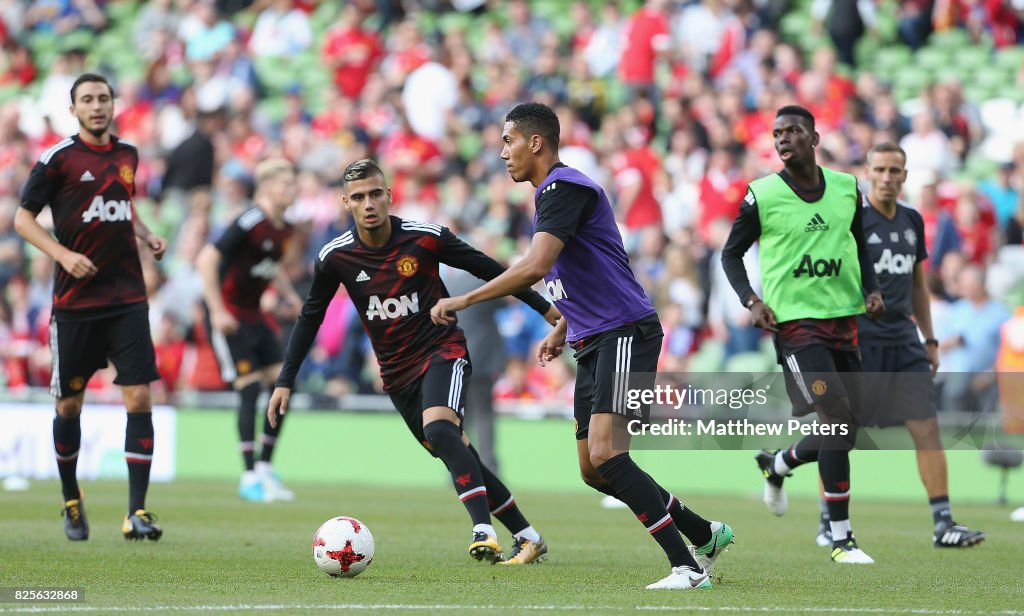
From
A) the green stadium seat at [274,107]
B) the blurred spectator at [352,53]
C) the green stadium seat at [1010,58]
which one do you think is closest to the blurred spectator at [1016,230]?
the green stadium seat at [1010,58]

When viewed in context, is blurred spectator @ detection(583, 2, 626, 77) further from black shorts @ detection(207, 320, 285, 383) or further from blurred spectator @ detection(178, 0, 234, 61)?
black shorts @ detection(207, 320, 285, 383)

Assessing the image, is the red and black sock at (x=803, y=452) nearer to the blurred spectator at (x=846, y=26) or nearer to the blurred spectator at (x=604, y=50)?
the blurred spectator at (x=846, y=26)

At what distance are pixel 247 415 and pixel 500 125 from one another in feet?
25.6

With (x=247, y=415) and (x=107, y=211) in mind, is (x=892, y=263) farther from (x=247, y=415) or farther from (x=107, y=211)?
(x=247, y=415)

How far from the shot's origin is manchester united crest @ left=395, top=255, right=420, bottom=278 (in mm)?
8758

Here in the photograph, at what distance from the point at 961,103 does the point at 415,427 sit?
1105 cm

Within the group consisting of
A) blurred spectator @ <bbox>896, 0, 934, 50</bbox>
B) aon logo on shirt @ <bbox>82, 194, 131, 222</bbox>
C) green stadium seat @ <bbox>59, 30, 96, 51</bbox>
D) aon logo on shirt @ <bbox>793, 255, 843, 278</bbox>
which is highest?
green stadium seat @ <bbox>59, 30, 96, 51</bbox>

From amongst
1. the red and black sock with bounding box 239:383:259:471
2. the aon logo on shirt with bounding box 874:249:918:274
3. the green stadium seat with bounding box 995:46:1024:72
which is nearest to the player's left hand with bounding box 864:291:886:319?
the aon logo on shirt with bounding box 874:249:918:274

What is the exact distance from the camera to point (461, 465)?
27.6 ft

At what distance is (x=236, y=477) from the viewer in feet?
60.7

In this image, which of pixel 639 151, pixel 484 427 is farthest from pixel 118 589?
pixel 639 151

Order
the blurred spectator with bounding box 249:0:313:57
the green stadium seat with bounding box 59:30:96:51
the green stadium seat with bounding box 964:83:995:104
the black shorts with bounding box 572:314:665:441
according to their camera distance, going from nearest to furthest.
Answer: the black shorts with bounding box 572:314:665:441, the green stadium seat with bounding box 964:83:995:104, the blurred spectator with bounding box 249:0:313:57, the green stadium seat with bounding box 59:30:96:51

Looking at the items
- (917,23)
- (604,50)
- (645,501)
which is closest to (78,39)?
(604,50)

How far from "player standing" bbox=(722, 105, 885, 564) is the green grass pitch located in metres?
0.78
